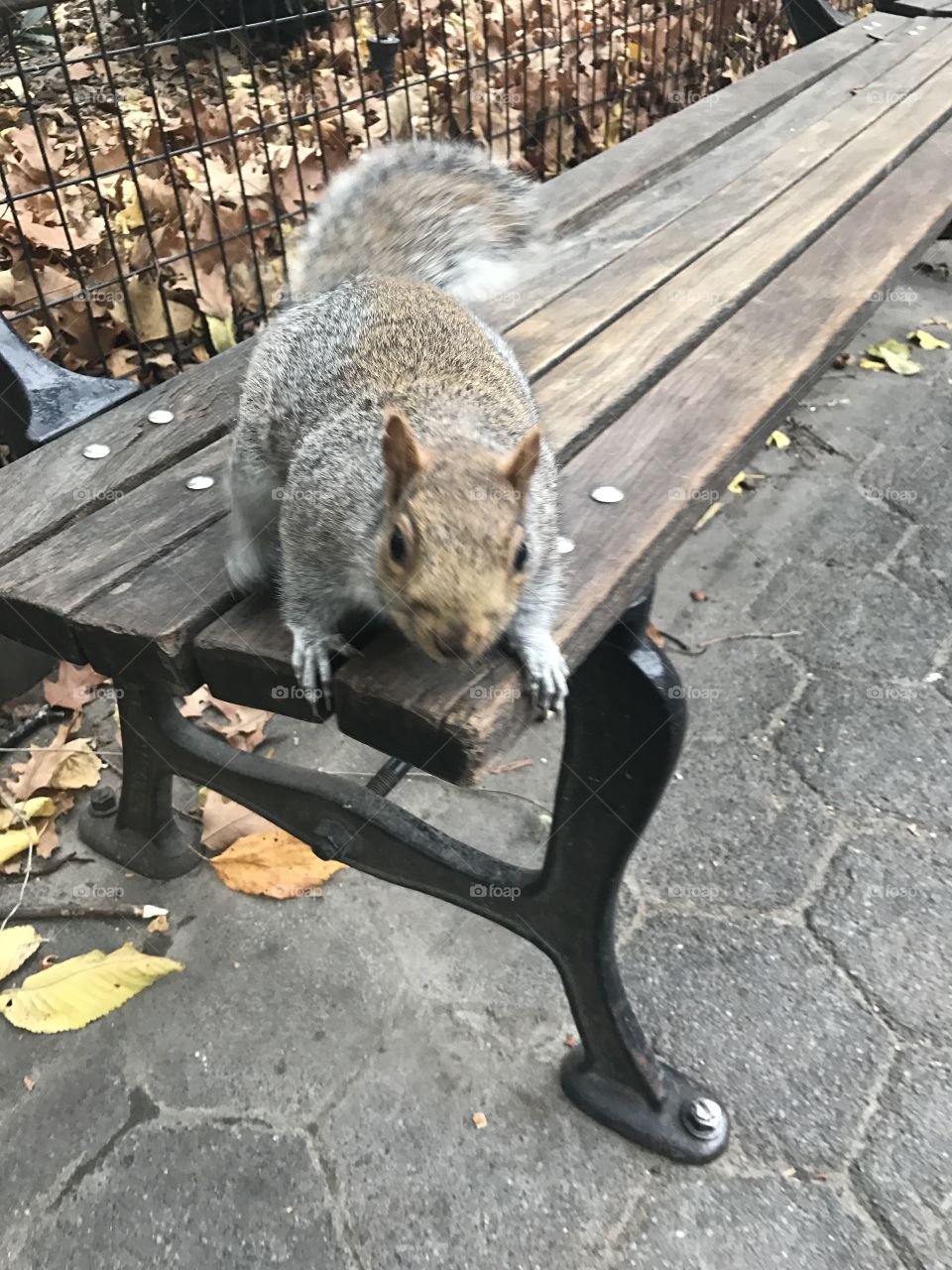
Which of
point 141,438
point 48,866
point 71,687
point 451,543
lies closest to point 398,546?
point 451,543

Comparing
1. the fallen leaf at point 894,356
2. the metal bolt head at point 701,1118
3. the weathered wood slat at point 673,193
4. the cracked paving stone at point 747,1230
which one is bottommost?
the fallen leaf at point 894,356

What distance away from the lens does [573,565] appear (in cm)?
86

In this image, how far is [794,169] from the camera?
5.44ft

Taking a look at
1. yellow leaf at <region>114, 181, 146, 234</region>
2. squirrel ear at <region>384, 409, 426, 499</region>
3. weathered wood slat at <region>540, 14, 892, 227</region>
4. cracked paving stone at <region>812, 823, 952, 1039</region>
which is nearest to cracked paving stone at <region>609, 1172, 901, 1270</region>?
cracked paving stone at <region>812, 823, 952, 1039</region>

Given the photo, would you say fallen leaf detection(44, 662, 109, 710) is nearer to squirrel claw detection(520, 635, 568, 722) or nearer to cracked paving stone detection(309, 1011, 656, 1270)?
cracked paving stone detection(309, 1011, 656, 1270)

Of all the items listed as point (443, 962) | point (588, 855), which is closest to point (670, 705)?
point (588, 855)

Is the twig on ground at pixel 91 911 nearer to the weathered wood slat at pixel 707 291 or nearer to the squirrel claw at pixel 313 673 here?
the squirrel claw at pixel 313 673

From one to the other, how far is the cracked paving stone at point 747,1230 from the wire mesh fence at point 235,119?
1.40m

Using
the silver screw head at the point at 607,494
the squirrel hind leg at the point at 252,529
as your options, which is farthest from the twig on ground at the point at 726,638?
the squirrel hind leg at the point at 252,529

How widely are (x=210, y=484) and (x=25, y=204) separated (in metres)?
1.26

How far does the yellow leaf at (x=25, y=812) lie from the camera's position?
138 centimetres

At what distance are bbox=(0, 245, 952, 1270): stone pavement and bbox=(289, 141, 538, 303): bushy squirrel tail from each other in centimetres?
70

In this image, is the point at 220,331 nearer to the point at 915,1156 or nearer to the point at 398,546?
the point at 398,546

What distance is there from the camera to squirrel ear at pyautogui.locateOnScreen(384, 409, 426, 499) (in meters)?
0.73
